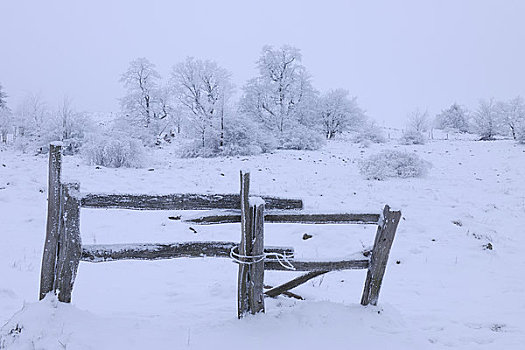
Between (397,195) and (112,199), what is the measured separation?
937cm

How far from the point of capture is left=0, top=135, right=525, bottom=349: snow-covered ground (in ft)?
12.1

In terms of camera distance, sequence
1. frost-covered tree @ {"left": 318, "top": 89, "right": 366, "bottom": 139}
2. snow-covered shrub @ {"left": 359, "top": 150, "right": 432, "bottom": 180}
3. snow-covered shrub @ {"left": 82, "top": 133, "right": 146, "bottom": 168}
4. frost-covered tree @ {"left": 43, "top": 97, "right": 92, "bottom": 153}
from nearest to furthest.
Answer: snow-covered shrub @ {"left": 359, "top": 150, "right": 432, "bottom": 180}
snow-covered shrub @ {"left": 82, "top": 133, "right": 146, "bottom": 168}
frost-covered tree @ {"left": 43, "top": 97, "right": 92, "bottom": 153}
frost-covered tree @ {"left": 318, "top": 89, "right": 366, "bottom": 139}

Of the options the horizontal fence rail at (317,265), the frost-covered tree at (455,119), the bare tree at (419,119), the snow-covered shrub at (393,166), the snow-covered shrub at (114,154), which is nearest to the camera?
the horizontal fence rail at (317,265)

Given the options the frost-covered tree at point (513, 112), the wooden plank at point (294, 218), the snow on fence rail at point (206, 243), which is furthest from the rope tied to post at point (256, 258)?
the frost-covered tree at point (513, 112)

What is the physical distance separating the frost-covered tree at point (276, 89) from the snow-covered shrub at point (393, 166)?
1477 cm

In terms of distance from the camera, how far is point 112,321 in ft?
12.6

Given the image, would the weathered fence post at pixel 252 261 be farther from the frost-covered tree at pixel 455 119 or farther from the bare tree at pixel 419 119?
the frost-covered tree at pixel 455 119

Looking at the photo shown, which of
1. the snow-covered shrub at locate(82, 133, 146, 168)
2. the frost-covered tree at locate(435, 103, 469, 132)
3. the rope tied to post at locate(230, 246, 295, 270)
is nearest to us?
the rope tied to post at locate(230, 246, 295, 270)

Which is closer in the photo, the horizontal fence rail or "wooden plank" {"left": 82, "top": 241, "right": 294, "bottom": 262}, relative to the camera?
"wooden plank" {"left": 82, "top": 241, "right": 294, "bottom": 262}

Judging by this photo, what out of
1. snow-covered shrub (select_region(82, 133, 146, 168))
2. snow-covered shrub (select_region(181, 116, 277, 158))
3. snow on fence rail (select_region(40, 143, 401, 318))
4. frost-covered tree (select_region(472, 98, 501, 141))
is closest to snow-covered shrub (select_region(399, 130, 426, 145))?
frost-covered tree (select_region(472, 98, 501, 141))

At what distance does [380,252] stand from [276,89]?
1057 inches

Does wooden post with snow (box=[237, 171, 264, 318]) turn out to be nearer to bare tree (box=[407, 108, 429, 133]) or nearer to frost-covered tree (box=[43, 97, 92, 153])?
frost-covered tree (box=[43, 97, 92, 153])

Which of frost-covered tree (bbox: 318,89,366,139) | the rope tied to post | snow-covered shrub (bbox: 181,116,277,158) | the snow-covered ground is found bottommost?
the snow-covered ground

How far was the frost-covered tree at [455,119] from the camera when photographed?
49312 millimetres
